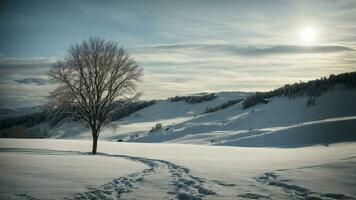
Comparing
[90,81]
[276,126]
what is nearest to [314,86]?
[276,126]

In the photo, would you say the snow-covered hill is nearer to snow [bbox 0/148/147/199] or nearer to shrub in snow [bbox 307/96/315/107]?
shrub in snow [bbox 307/96/315/107]

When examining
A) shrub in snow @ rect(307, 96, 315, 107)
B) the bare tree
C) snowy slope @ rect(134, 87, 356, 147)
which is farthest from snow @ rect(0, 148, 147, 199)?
shrub in snow @ rect(307, 96, 315, 107)

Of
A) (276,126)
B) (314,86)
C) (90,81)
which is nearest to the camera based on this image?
(90,81)

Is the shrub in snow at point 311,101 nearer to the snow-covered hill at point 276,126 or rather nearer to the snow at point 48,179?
the snow-covered hill at point 276,126

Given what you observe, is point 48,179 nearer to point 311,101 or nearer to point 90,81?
point 90,81

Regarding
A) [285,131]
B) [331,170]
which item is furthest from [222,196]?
[285,131]

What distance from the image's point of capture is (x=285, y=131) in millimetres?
61531

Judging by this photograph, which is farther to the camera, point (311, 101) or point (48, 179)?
point (311, 101)

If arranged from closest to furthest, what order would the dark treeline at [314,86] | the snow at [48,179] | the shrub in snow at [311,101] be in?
the snow at [48,179], the shrub in snow at [311,101], the dark treeline at [314,86]

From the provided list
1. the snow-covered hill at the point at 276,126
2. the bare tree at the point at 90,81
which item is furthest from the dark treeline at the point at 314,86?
the bare tree at the point at 90,81

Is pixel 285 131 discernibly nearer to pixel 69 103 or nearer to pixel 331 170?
pixel 69 103

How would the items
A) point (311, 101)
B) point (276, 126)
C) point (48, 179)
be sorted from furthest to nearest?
point (311, 101)
point (276, 126)
point (48, 179)

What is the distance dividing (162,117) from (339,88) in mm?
93374

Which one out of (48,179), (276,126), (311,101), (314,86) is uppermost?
(314,86)
